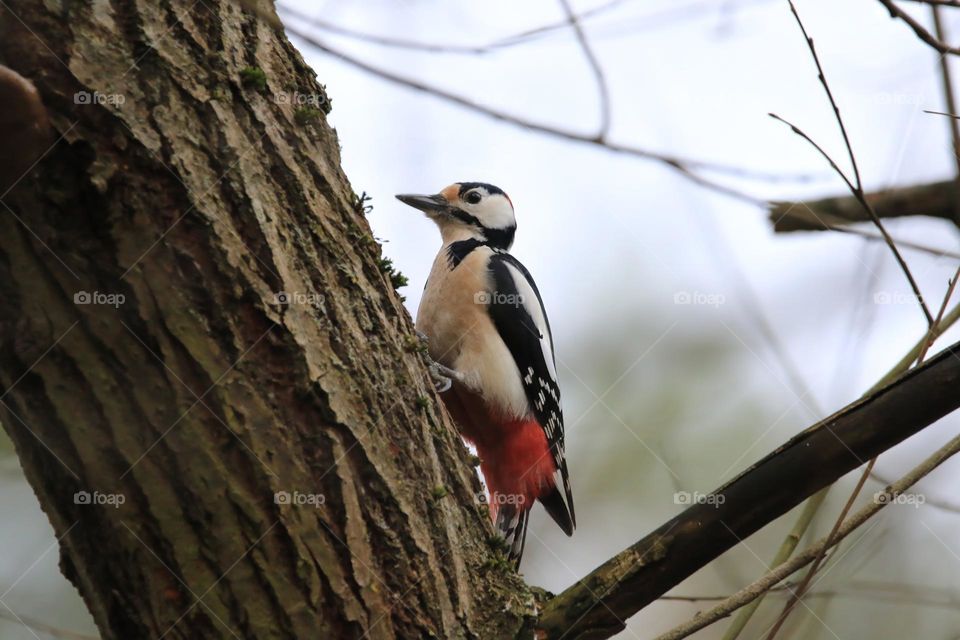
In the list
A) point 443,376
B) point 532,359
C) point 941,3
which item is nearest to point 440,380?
point 443,376

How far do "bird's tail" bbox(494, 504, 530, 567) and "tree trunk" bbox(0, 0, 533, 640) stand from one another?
5.52 feet

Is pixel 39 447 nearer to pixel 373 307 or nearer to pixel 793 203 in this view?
pixel 373 307

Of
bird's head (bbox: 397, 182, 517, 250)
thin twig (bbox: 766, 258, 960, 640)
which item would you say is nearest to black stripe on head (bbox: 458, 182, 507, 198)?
bird's head (bbox: 397, 182, 517, 250)

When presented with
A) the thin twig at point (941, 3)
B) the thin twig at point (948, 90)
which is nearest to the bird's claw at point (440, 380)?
the thin twig at point (948, 90)

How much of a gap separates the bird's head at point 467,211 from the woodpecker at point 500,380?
1.59 feet

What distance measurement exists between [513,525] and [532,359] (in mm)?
807

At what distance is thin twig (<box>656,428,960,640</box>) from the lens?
196 cm

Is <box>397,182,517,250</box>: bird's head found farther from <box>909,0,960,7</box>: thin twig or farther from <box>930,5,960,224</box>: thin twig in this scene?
<box>909,0,960,7</box>: thin twig

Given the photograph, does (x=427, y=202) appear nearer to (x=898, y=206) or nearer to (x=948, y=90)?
(x=898, y=206)

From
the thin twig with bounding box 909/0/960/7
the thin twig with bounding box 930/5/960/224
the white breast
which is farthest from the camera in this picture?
the white breast

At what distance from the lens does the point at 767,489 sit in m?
1.81

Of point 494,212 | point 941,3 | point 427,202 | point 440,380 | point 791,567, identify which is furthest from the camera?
point 494,212

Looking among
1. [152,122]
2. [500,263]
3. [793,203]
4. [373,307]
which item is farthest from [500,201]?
[152,122]

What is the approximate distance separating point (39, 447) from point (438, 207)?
124 inches
